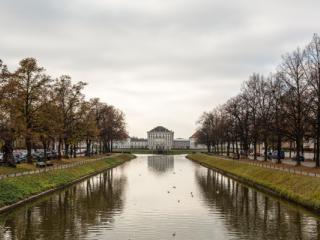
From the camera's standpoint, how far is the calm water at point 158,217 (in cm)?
3177

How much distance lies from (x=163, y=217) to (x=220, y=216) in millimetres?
4822

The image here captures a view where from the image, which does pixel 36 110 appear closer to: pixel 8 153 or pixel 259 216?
pixel 8 153

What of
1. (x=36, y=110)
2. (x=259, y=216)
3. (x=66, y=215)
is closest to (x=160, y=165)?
(x=36, y=110)

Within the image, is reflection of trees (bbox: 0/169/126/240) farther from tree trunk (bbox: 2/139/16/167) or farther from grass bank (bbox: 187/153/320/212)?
grass bank (bbox: 187/153/320/212)

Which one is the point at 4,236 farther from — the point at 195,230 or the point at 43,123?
the point at 43,123

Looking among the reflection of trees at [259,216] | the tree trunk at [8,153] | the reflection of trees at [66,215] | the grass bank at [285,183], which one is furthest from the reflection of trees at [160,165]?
the reflection of trees at [66,215]

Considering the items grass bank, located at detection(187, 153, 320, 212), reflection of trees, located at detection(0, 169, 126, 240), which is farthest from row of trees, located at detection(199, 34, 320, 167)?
reflection of trees, located at detection(0, 169, 126, 240)

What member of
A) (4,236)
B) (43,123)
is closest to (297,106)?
(43,123)

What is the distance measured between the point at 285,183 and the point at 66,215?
2565 cm

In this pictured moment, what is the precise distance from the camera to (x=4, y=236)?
3058cm

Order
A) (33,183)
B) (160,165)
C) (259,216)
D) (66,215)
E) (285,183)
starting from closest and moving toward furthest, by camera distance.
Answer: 1. (66,215)
2. (259,216)
3. (33,183)
4. (285,183)
5. (160,165)

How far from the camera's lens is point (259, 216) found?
4019cm

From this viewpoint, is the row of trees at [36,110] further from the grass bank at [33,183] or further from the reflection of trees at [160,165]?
the reflection of trees at [160,165]

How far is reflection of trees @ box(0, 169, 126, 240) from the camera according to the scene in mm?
32094
